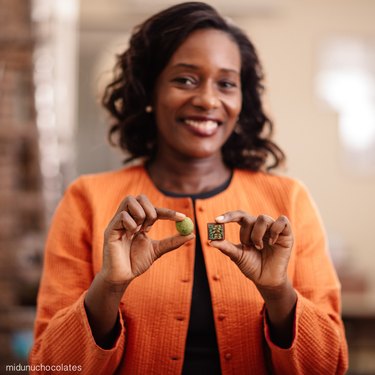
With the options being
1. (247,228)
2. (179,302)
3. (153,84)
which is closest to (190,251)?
(179,302)

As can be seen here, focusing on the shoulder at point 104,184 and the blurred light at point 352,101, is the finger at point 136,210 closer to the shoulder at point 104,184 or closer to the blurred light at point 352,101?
the shoulder at point 104,184

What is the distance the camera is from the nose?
1.30 m

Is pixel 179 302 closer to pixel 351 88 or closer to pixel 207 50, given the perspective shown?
pixel 207 50

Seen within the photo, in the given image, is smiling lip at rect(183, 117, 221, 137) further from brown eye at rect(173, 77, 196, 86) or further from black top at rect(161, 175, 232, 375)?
black top at rect(161, 175, 232, 375)

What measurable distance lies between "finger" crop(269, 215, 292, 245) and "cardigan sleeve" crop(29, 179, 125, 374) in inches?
14.1

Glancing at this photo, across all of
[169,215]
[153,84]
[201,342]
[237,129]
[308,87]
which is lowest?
[201,342]

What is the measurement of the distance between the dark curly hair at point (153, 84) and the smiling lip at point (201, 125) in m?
0.17

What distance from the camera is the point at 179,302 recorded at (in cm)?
120

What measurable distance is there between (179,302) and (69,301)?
25 cm

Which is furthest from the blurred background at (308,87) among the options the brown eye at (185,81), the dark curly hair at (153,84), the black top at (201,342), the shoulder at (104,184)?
the black top at (201,342)

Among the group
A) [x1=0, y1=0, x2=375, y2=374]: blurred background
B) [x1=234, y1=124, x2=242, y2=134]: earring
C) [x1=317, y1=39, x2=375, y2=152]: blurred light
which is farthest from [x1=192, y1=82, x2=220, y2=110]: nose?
[x1=317, y1=39, x2=375, y2=152]: blurred light

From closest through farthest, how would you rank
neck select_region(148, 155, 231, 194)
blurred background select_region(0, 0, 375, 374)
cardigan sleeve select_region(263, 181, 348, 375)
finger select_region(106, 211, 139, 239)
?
1. finger select_region(106, 211, 139, 239)
2. cardigan sleeve select_region(263, 181, 348, 375)
3. neck select_region(148, 155, 231, 194)
4. blurred background select_region(0, 0, 375, 374)

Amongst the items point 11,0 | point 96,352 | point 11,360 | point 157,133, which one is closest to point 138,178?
point 157,133

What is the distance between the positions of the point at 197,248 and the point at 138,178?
260mm
